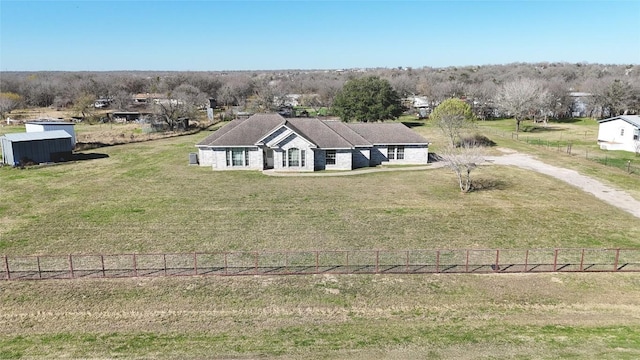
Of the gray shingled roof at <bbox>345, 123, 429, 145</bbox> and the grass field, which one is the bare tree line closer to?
the gray shingled roof at <bbox>345, 123, 429, 145</bbox>

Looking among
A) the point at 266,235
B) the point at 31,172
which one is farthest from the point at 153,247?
the point at 31,172

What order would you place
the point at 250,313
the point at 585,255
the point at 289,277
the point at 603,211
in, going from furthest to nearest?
the point at 603,211 < the point at 585,255 < the point at 289,277 < the point at 250,313

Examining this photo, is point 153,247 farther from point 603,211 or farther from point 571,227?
point 603,211

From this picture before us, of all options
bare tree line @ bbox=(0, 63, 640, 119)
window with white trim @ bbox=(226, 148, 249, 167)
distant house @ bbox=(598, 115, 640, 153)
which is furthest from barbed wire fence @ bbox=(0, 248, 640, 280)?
bare tree line @ bbox=(0, 63, 640, 119)

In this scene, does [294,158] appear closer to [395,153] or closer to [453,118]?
[395,153]

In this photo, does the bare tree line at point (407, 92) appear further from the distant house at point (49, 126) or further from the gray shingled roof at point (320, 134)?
the distant house at point (49, 126)
